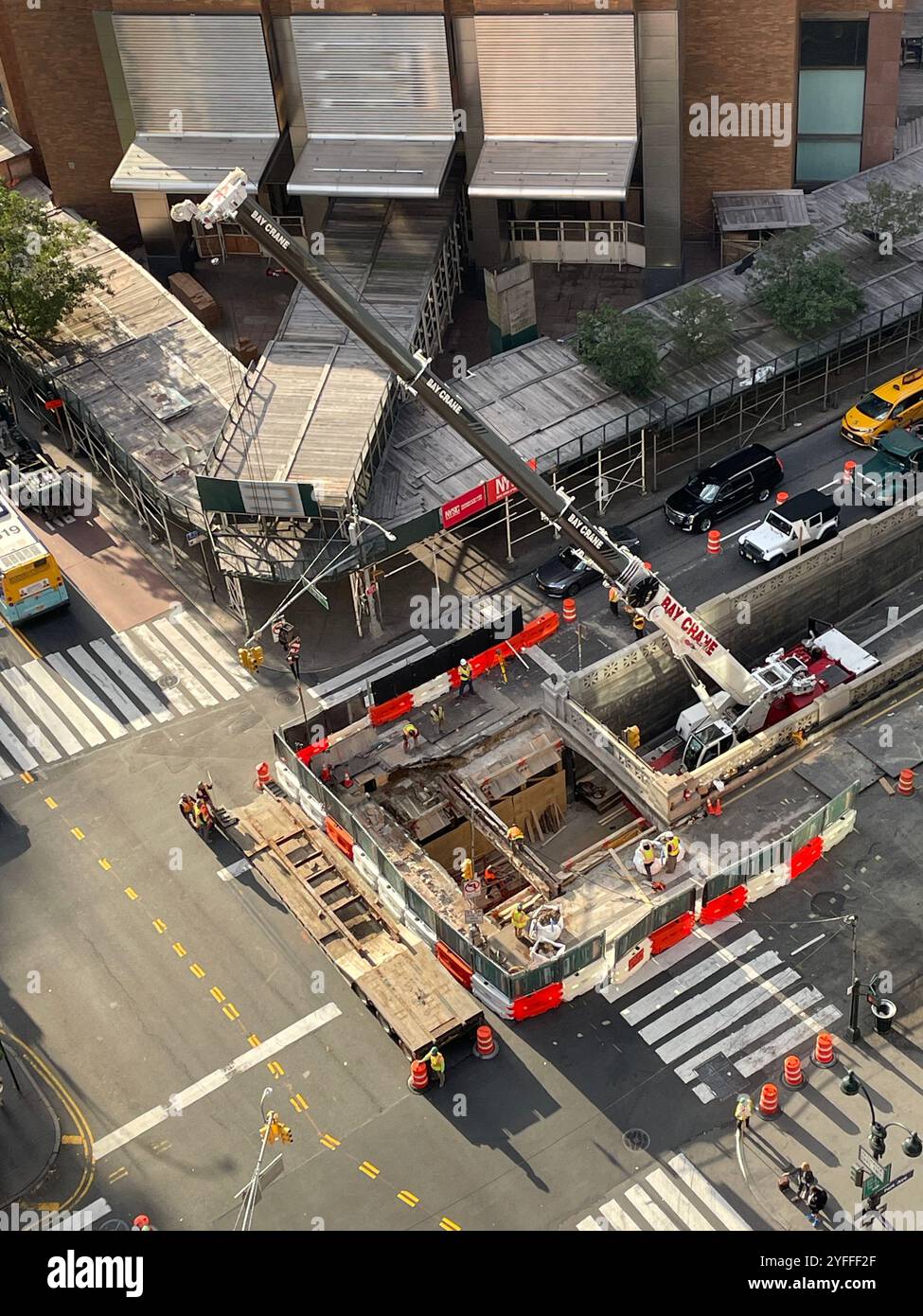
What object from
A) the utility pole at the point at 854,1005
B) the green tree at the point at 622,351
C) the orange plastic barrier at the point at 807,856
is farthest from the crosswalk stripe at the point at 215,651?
the utility pole at the point at 854,1005

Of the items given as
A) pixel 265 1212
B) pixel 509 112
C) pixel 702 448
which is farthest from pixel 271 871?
pixel 509 112

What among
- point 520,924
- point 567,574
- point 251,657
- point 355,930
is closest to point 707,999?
point 520,924

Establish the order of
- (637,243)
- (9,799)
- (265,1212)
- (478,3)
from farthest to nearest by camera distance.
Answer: (637,243) → (478,3) → (9,799) → (265,1212)

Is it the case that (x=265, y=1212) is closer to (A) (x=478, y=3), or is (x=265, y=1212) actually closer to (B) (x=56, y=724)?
(B) (x=56, y=724)

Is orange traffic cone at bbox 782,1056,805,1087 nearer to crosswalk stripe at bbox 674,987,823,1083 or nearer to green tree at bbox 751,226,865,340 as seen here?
crosswalk stripe at bbox 674,987,823,1083

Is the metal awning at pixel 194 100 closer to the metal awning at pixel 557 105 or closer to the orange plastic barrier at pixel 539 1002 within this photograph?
the metal awning at pixel 557 105

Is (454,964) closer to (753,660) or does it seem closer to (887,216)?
(753,660)

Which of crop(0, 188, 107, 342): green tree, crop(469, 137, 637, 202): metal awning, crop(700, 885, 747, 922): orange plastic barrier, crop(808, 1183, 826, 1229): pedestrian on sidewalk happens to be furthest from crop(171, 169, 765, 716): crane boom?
crop(0, 188, 107, 342): green tree
